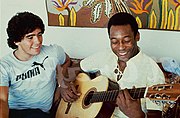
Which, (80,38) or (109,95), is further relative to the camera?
(80,38)

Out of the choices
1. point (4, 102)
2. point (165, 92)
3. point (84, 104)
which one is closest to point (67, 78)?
point (84, 104)

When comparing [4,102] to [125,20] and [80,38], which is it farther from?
[125,20]

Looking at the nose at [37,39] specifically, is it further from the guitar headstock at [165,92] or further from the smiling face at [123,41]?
the guitar headstock at [165,92]

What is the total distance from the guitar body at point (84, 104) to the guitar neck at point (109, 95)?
0.04ft

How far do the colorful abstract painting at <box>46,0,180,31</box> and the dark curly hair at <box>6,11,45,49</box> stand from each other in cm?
5

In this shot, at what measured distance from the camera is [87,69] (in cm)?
136

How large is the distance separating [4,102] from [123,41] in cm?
47

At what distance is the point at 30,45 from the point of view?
53.1 inches

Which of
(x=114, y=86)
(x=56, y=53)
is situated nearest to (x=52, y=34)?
(x=56, y=53)

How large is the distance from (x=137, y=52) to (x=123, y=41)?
0.06 metres

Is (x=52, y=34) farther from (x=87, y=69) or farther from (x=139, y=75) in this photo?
(x=139, y=75)

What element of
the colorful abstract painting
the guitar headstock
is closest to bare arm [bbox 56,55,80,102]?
the colorful abstract painting

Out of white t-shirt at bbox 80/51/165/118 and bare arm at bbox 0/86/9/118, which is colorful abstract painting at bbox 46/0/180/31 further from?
bare arm at bbox 0/86/9/118

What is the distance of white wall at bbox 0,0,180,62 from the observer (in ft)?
4.25
